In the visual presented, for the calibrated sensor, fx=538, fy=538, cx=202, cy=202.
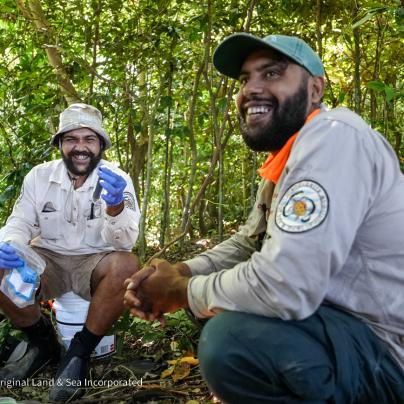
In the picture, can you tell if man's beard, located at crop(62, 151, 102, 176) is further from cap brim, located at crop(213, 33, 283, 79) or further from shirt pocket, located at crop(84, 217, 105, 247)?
cap brim, located at crop(213, 33, 283, 79)

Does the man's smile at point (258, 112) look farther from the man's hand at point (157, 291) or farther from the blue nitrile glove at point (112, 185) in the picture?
the blue nitrile glove at point (112, 185)

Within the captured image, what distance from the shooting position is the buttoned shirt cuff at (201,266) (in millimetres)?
2314

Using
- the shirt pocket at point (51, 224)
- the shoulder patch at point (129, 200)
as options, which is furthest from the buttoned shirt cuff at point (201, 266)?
the shirt pocket at point (51, 224)

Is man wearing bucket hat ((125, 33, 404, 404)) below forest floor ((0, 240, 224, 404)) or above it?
above

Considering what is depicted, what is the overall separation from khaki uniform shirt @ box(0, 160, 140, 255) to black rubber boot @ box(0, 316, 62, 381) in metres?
0.49

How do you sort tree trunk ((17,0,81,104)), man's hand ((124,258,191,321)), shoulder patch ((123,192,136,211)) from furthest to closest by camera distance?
tree trunk ((17,0,81,104)) < shoulder patch ((123,192,136,211)) < man's hand ((124,258,191,321))

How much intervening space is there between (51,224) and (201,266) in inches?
57.5

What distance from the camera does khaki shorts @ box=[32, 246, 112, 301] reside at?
129 inches

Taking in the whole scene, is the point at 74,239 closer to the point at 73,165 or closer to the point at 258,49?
the point at 73,165

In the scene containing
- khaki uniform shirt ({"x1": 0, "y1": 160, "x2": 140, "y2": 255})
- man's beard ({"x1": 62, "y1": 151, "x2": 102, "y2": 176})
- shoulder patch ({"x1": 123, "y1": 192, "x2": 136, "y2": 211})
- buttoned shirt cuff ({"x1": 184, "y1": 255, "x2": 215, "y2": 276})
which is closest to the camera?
buttoned shirt cuff ({"x1": 184, "y1": 255, "x2": 215, "y2": 276})

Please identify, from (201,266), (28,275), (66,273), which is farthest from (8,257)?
(201,266)

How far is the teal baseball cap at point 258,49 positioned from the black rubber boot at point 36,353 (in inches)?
76.8

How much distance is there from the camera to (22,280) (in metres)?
3.02

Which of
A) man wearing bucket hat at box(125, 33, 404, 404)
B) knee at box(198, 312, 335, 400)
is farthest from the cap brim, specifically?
A: knee at box(198, 312, 335, 400)
